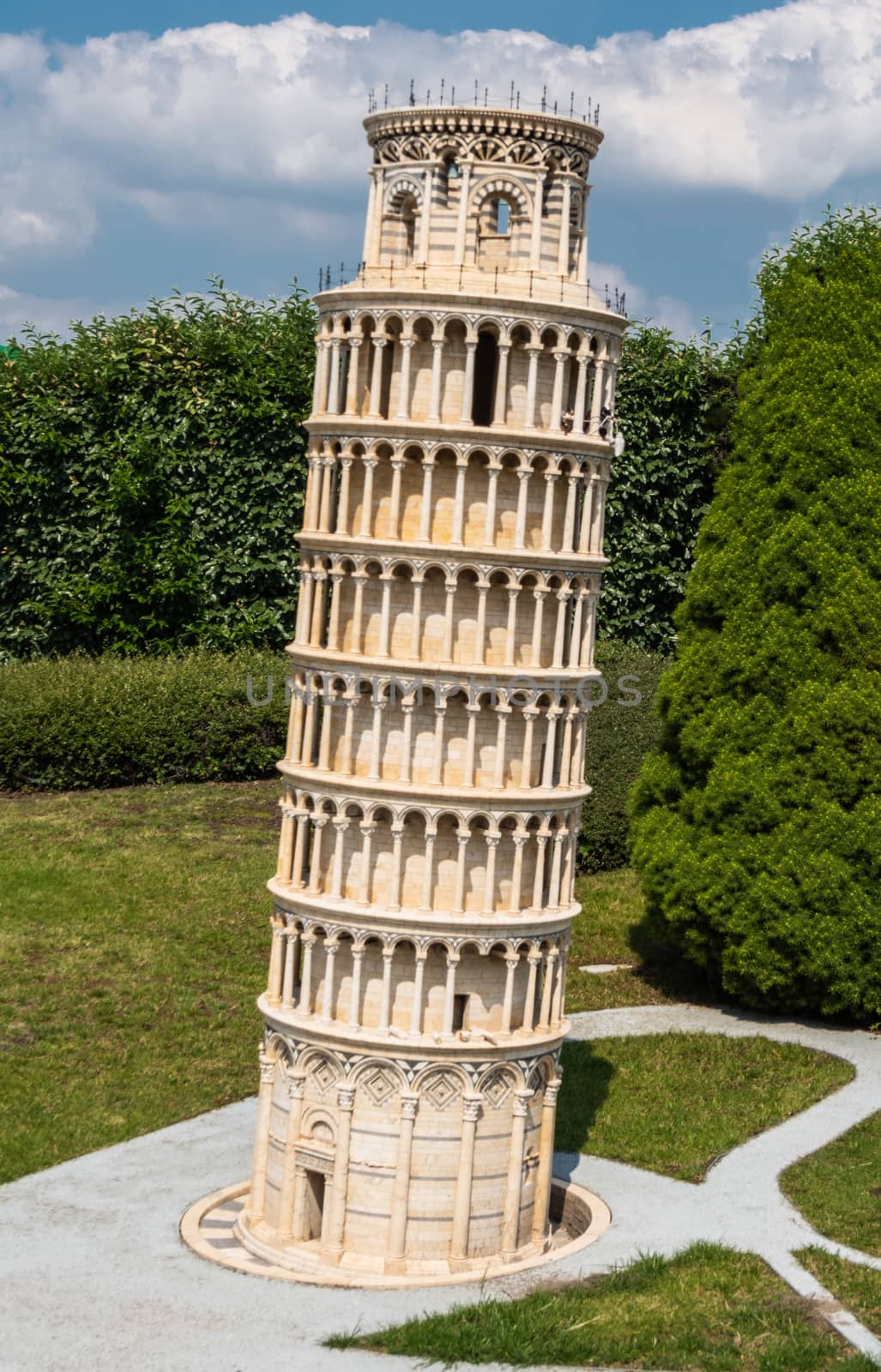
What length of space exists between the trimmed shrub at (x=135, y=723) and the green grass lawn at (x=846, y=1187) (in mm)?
23920

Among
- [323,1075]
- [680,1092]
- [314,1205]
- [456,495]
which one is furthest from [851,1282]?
[456,495]

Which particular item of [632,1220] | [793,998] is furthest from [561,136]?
[793,998]

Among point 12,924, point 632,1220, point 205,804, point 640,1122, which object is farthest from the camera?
point 205,804

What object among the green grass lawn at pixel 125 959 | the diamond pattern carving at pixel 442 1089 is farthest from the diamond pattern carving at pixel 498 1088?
the green grass lawn at pixel 125 959

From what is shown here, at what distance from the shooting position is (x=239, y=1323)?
25594 mm

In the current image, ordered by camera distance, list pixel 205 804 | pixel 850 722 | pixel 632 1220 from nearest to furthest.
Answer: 1. pixel 632 1220
2. pixel 850 722
3. pixel 205 804

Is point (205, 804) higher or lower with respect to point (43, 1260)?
higher

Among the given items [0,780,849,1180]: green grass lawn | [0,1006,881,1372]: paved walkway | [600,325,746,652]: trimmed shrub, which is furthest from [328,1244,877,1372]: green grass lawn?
[600,325,746,652]: trimmed shrub

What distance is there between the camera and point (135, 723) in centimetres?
5134

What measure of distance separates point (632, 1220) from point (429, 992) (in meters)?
5.26

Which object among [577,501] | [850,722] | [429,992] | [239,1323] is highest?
[577,501]

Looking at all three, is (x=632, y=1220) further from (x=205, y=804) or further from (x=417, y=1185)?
(x=205, y=804)

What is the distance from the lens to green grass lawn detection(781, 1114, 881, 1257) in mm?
29375

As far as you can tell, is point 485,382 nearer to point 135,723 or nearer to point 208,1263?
point 208,1263
